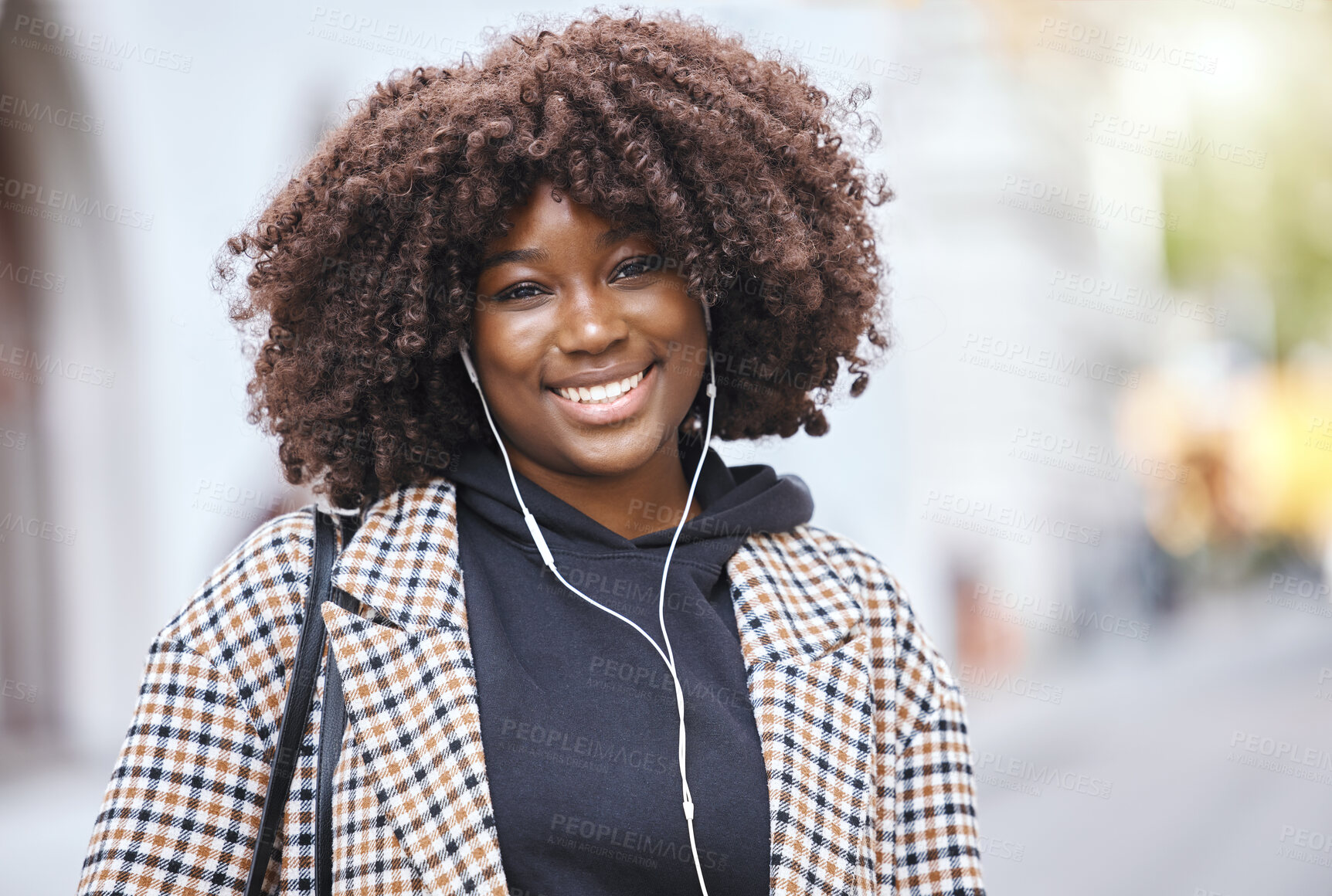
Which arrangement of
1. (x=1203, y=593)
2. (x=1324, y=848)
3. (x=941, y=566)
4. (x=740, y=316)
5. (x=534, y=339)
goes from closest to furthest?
(x=534, y=339), (x=740, y=316), (x=1324, y=848), (x=941, y=566), (x=1203, y=593)

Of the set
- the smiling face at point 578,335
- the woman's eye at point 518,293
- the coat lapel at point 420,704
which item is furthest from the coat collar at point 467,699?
the woman's eye at point 518,293

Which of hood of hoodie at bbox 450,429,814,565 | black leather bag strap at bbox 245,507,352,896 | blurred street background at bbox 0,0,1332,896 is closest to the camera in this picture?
black leather bag strap at bbox 245,507,352,896

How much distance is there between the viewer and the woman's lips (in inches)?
86.4

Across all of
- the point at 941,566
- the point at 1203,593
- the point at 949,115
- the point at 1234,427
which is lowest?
the point at 1203,593

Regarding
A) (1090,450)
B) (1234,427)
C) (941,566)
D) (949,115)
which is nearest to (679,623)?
(941,566)

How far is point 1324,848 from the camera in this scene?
26.3 feet

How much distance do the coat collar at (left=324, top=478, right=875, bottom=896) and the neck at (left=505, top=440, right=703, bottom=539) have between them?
171mm

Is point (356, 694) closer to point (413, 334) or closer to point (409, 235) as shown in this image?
point (413, 334)

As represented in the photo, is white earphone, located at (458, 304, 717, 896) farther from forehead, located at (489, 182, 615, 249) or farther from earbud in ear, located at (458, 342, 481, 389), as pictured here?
forehead, located at (489, 182, 615, 249)

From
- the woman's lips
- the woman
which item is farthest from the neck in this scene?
the woman's lips

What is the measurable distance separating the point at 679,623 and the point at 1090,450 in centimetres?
2300

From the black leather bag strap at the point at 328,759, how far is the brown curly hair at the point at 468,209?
1.34ft

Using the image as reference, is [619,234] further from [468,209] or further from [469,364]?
[469,364]

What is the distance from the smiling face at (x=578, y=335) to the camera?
216 centimetres
